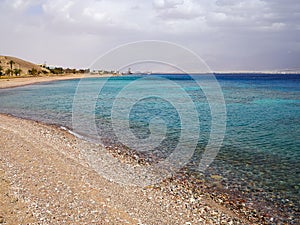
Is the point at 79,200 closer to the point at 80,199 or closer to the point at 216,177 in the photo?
the point at 80,199

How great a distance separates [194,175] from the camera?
13.0 metres

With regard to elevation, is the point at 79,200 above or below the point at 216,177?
above

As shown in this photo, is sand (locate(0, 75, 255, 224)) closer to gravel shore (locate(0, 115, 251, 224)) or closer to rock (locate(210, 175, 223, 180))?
gravel shore (locate(0, 115, 251, 224))

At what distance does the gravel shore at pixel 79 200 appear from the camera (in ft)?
26.3

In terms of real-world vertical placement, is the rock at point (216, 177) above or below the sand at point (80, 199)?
below

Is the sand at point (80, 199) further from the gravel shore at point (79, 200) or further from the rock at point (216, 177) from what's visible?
the rock at point (216, 177)

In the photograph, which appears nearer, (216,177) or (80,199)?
(80,199)

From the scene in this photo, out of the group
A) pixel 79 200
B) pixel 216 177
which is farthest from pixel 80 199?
pixel 216 177

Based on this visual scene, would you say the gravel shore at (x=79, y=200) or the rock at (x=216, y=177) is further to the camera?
the rock at (x=216, y=177)

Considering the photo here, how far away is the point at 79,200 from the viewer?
8.98 meters

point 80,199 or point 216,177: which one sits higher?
point 80,199

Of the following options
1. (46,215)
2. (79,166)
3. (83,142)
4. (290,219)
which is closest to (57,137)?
(83,142)

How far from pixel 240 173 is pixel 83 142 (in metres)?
10.1

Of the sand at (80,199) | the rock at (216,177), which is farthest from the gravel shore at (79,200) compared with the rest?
the rock at (216,177)
